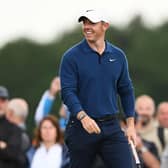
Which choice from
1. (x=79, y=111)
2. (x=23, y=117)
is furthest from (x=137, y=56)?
(x=79, y=111)

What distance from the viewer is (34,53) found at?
298 ft

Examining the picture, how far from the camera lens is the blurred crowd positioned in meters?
15.0

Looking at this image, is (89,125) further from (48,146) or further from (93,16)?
(48,146)

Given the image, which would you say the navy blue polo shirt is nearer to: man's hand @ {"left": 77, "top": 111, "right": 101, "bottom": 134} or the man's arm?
the man's arm

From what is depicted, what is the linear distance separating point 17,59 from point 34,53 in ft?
4.92

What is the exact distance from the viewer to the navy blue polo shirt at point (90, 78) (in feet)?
38.8

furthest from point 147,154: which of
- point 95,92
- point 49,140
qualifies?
point 95,92

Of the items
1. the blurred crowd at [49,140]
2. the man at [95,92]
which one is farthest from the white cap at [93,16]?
the blurred crowd at [49,140]

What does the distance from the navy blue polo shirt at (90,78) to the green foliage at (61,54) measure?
63630 mm

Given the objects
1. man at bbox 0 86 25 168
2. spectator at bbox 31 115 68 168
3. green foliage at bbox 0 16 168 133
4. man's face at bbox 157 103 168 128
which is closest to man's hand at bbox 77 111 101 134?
man at bbox 0 86 25 168

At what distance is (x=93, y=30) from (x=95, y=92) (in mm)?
653

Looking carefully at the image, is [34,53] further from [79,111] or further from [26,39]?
[79,111]

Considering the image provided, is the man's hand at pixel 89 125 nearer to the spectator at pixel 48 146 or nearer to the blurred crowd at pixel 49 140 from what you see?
the blurred crowd at pixel 49 140

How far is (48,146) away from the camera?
15617mm
